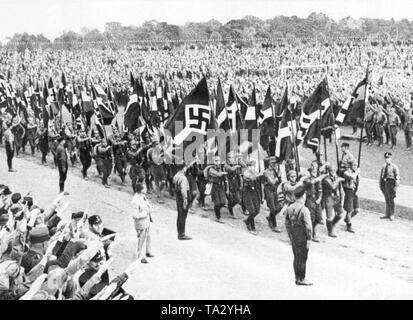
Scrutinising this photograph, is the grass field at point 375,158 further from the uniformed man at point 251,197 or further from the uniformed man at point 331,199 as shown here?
the uniformed man at point 251,197

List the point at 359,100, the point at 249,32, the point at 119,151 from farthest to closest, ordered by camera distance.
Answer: the point at 249,32 < the point at 119,151 < the point at 359,100

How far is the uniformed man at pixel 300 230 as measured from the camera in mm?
7195

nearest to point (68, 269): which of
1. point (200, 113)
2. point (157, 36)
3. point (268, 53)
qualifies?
point (200, 113)

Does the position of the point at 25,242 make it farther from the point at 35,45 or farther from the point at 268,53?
the point at 268,53

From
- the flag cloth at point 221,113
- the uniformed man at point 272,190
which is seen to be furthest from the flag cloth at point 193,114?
the uniformed man at point 272,190

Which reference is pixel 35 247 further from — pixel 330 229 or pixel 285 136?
pixel 285 136

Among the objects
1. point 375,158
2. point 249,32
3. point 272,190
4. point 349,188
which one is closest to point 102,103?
point 272,190

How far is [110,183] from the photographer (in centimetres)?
1345

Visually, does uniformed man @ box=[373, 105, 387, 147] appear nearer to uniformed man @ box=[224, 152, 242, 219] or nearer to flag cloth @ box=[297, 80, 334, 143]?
flag cloth @ box=[297, 80, 334, 143]

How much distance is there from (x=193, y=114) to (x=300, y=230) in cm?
310

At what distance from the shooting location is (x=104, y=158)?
12.9 metres

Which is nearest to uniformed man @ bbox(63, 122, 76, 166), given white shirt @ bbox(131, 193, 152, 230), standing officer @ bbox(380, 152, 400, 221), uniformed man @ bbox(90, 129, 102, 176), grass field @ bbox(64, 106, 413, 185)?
uniformed man @ bbox(90, 129, 102, 176)

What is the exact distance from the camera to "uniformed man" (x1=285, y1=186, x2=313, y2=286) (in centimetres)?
720

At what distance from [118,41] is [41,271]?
1110 inches
